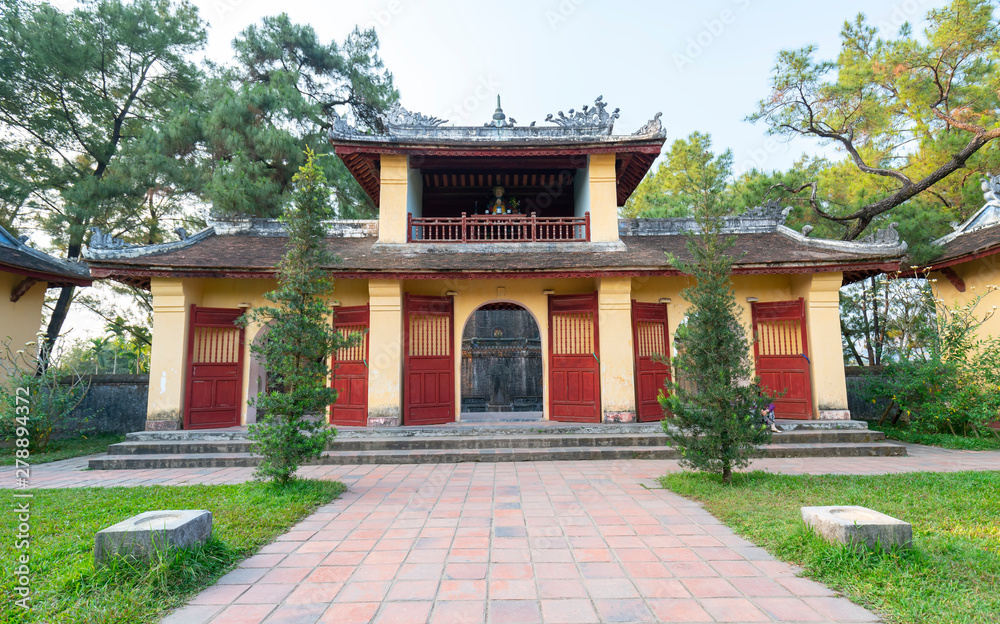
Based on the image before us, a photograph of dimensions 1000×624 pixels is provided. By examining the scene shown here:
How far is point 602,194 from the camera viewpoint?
32.0 feet

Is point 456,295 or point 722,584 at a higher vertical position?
point 456,295

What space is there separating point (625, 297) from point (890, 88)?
9561mm

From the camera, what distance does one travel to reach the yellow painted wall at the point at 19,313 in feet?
32.8

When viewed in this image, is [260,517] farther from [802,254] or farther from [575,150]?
[802,254]

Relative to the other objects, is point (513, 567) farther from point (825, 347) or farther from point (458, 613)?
point (825, 347)

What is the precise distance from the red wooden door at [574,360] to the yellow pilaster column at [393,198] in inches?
132

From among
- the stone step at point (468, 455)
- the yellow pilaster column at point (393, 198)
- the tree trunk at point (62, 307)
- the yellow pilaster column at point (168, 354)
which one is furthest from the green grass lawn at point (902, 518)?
the tree trunk at point (62, 307)

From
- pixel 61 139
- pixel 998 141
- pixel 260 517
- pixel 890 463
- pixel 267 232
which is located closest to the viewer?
pixel 260 517

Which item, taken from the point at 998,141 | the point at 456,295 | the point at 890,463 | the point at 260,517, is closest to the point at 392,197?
the point at 456,295

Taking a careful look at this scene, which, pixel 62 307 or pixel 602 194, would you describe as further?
pixel 62 307

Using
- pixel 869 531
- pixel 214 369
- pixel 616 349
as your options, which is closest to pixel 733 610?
pixel 869 531

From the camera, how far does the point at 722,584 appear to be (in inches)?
117

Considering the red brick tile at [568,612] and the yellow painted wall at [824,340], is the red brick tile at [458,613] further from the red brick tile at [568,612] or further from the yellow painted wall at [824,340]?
the yellow painted wall at [824,340]

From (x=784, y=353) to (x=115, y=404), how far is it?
552 inches
